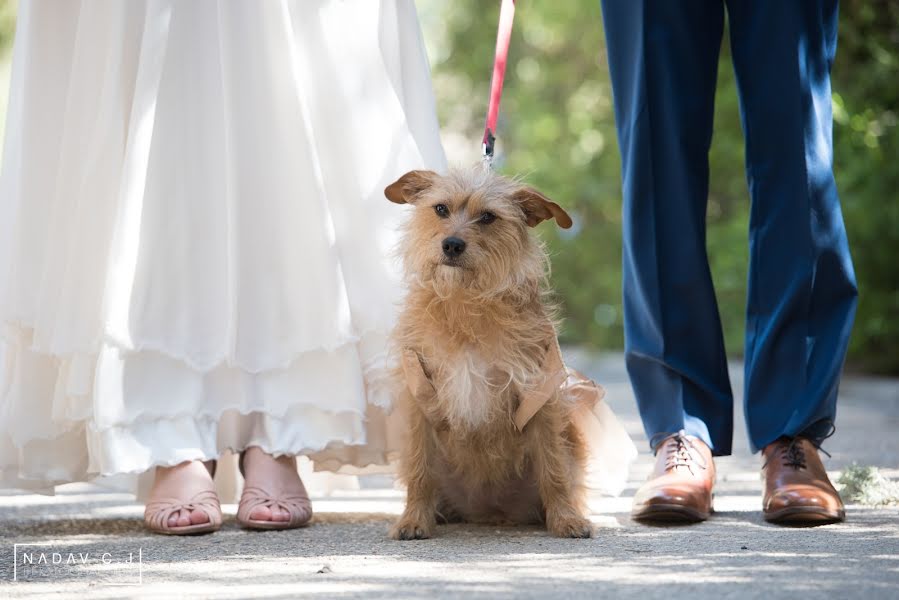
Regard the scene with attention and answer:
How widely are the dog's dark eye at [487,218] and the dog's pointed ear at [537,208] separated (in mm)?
105

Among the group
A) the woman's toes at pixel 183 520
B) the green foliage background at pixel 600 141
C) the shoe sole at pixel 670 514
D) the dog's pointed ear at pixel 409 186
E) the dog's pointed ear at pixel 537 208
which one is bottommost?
the woman's toes at pixel 183 520

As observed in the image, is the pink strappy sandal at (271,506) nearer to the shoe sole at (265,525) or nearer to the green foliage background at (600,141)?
the shoe sole at (265,525)

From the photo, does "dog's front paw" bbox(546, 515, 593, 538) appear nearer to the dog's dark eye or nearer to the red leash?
the dog's dark eye

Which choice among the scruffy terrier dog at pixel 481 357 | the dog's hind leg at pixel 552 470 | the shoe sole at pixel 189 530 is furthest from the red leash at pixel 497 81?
the shoe sole at pixel 189 530

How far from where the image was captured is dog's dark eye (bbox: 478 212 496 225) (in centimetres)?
303

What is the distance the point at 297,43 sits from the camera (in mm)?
3434

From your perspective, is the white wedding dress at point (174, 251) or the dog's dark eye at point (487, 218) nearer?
the dog's dark eye at point (487, 218)

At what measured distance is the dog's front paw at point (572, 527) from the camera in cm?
294

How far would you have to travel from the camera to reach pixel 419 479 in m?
3.05

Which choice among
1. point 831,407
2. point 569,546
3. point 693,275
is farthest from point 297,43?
point 831,407

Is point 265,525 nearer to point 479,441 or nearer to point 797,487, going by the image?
point 479,441

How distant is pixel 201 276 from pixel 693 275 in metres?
1.47

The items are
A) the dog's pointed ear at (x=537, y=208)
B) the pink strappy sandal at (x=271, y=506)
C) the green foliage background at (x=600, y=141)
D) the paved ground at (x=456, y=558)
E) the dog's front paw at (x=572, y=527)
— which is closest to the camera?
the paved ground at (x=456, y=558)

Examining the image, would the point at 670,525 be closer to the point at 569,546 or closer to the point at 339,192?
the point at 569,546
